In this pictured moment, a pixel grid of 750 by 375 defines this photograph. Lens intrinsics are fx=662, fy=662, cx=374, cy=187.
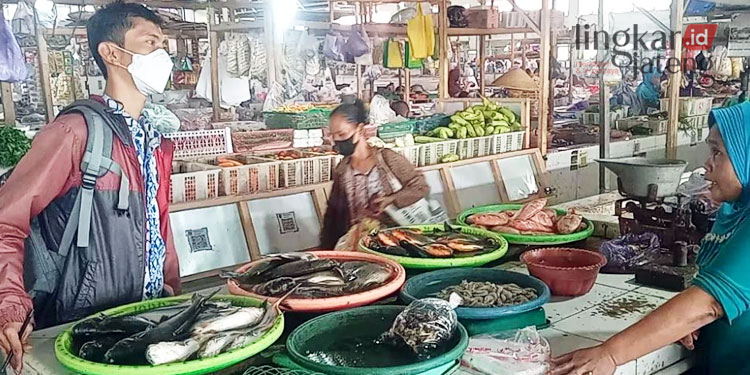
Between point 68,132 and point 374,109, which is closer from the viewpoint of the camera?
point 68,132

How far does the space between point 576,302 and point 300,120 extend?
166 inches

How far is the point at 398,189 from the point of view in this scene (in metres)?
3.68

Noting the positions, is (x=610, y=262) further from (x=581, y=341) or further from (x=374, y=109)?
(x=374, y=109)

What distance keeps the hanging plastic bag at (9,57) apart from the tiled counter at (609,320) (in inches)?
161

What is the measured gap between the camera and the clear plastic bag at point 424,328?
1.76 meters

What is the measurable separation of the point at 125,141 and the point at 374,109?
4248 millimetres

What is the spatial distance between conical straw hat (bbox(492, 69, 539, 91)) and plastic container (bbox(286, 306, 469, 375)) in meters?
7.03

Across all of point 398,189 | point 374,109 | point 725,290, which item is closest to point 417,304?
point 725,290

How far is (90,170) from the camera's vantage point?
2.21m

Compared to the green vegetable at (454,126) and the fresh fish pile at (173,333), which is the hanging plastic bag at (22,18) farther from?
the fresh fish pile at (173,333)

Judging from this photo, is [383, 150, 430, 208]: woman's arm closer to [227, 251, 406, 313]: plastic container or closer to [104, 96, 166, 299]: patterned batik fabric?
[227, 251, 406, 313]: plastic container

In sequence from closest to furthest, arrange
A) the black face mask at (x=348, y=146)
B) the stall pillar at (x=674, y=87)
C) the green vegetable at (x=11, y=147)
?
the black face mask at (x=348, y=146), the green vegetable at (x=11, y=147), the stall pillar at (x=674, y=87)

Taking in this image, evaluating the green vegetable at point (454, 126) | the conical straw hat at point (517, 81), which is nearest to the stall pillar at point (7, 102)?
the green vegetable at point (454, 126)

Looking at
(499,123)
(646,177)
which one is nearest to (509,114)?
(499,123)
